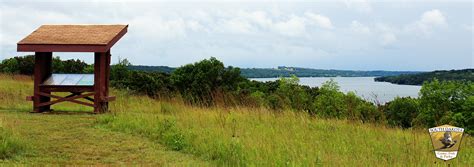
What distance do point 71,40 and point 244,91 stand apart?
19196 mm

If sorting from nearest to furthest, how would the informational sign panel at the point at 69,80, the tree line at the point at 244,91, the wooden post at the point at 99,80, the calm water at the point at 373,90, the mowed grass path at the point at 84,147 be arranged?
the mowed grass path at the point at 84,147
the calm water at the point at 373,90
the wooden post at the point at 99,80
the informational sign panel at the point at 69,80
the tree line at the point at 244,91

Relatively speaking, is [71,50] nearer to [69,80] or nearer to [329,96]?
[69,80]

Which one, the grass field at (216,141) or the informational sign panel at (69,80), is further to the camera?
the informational sign panel at (69,80)

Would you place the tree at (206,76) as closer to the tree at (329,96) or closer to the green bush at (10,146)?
the tree at (329,96)

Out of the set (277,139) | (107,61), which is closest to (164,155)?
(277,139)

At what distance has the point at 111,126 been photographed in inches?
374

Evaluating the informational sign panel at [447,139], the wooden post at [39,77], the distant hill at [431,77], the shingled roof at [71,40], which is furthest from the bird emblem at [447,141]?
the distant hill at [431,77]

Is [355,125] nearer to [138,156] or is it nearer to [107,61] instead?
[138,156]

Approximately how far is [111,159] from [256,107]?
21.1 feet

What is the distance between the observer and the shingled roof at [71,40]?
11.7 m

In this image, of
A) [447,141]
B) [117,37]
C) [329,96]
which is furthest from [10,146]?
[329,96]

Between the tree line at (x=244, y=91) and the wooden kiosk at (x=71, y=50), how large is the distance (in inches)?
98.6

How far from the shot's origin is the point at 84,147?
24.1ft

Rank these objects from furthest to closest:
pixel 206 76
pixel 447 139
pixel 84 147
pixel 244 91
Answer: pixel 206 76
pixel 244 91
pixel 84 147
pixel 447 139
